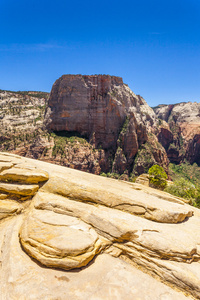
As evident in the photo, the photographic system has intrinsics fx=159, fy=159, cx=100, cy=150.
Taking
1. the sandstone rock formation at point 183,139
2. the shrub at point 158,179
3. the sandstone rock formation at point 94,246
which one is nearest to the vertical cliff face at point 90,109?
the shrub at point 158,179

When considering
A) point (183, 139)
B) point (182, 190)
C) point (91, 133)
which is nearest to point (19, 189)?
point (182, 190)

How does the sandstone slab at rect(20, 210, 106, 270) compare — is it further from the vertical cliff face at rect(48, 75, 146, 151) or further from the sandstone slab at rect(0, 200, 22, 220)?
the vertical cliff face at rect(48, 75, 146, 151)

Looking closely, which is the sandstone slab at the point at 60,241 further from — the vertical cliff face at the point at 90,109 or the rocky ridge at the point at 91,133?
the vertical cliff face at the point at 90,109

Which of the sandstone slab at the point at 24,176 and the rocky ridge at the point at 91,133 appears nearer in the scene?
the sandstone slab at the point at 24,176

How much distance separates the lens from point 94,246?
9.17 metres

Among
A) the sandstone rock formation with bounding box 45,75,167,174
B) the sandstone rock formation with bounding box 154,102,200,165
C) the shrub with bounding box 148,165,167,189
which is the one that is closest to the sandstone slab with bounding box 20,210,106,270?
the shrub with bounding box 148,165,167,189

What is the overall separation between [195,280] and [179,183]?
25930mm

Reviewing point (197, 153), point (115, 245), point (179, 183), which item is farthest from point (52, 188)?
point (197, 153)

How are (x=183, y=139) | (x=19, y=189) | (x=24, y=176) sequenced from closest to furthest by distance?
(x=19, y=189), (x=24, y=176), (x=183, y=139)

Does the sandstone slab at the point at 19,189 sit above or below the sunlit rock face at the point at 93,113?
below

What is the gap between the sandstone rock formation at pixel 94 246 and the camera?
7446mm

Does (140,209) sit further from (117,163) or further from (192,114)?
(192,114)

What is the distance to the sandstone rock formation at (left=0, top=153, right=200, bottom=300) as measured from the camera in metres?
7.45

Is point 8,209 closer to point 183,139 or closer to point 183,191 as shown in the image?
point 183,191
